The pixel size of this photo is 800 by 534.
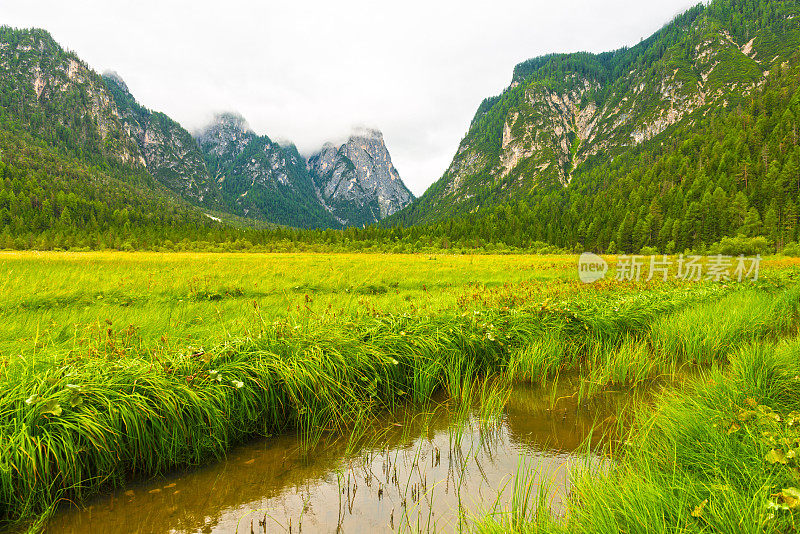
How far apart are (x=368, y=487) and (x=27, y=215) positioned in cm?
16536

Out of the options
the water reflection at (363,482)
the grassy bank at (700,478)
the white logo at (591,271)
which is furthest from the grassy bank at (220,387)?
the white logo at (591,271)

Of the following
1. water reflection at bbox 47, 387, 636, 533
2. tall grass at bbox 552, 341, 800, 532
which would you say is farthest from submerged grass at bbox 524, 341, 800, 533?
water reflection at bbox 47, 387, 636, 533

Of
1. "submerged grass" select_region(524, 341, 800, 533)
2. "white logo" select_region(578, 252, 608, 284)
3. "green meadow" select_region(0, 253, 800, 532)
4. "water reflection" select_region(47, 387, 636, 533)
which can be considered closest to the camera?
"submerged grass" select_region(524, 341, 800, 533)

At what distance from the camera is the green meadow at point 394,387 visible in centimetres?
270

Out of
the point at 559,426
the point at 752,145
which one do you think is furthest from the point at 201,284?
the point at 752,145

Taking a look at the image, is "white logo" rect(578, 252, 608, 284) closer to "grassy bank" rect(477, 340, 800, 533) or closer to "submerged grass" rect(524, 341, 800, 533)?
"submerged grass" rect(524, 341, 800, 533)

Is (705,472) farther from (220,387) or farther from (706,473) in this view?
(220,387)

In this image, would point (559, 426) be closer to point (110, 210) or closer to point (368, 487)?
point (368, 487)

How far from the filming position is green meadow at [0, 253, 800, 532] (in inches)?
106

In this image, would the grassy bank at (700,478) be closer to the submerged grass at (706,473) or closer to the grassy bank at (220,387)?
the submerged grass at (706,473)

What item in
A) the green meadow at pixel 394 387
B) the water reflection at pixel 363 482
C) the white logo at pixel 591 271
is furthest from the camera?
the white logo at pixel 591 271

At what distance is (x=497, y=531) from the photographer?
8.30ft

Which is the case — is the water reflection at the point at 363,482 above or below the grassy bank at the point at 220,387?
below

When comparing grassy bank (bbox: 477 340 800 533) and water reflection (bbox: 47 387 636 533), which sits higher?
grassy bank (bbox: 477 340 800 533)
